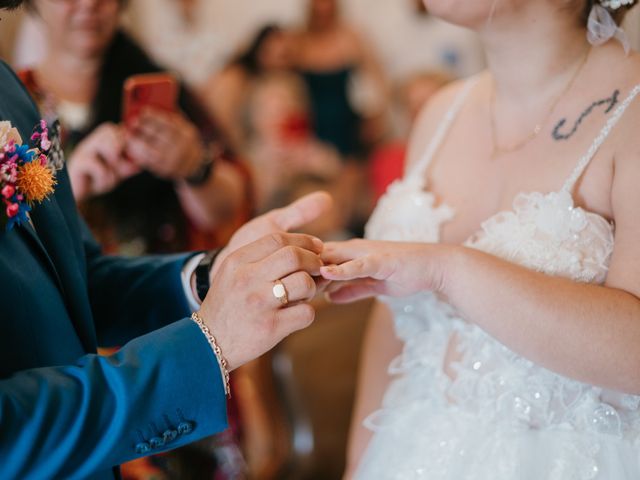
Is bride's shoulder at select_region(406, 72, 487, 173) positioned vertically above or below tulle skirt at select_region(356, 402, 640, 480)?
above

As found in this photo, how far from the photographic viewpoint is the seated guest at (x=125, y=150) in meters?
1.90

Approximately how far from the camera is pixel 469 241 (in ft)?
4.43

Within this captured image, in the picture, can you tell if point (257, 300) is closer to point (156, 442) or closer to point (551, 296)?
point (156, 442)

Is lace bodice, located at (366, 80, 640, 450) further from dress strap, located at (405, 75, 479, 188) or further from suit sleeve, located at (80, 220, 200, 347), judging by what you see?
suit sleeve, located at (80, 220, 200, 347)

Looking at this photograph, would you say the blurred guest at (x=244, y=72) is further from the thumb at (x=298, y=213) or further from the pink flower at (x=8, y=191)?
the pink flower at (x=8, y=191)

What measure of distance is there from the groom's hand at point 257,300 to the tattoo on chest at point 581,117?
0.56 m

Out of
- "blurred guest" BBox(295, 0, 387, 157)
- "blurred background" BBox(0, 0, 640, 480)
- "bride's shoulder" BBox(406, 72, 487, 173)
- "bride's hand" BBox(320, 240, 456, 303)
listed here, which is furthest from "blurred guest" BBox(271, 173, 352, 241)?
"bride's hand" BBox(320, 240, 456, 303)

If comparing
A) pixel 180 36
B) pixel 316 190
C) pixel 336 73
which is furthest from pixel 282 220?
pixel 180 36

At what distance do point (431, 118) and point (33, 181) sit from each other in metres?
0.94

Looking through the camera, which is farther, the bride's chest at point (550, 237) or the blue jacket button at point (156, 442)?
the bride's chest at point (550, 237)

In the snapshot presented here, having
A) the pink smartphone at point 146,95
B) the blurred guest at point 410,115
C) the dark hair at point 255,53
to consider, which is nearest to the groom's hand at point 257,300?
the pink smartphone at point 146,95

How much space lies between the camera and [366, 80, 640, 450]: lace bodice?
3.96ft

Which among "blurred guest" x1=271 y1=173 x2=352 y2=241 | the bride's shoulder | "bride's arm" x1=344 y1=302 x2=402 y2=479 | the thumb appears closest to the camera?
the thumb

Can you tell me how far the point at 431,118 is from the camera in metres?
1.64
